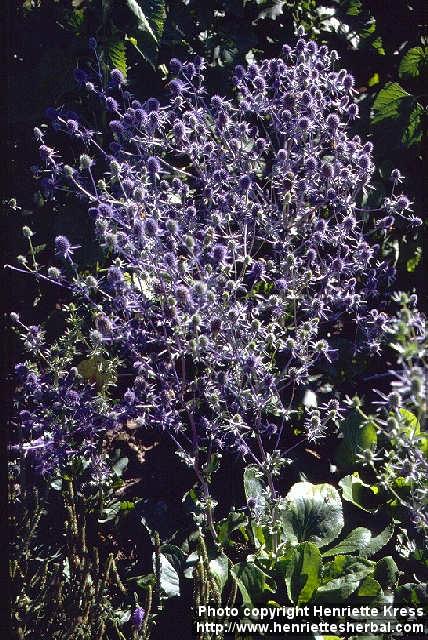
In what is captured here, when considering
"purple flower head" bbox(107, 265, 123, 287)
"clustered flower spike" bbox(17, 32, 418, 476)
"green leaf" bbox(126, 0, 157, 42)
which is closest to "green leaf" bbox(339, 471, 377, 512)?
"clustered flower spike" bbox(17, 32, 418, 476)

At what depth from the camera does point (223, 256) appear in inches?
86.6

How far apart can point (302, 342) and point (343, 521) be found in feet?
1.81

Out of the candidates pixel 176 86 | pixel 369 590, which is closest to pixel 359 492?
pixel 369 590

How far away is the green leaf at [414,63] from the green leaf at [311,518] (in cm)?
184

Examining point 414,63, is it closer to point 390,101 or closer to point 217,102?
point 390,101

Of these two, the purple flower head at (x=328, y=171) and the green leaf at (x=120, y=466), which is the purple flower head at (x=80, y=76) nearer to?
the purple flower head at (x=328, y=171)

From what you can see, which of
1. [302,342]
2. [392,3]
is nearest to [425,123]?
[392,3]

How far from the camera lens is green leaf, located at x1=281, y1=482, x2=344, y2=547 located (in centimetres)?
230

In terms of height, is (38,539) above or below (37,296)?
below

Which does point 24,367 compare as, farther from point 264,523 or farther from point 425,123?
point 425,123

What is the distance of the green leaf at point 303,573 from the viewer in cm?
208

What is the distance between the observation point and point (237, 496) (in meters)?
2.62

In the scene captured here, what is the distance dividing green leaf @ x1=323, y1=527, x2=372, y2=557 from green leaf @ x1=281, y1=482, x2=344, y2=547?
0.04 m

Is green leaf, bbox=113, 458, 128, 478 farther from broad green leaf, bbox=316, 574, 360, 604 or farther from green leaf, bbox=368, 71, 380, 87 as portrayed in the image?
green leaf, bbox=368, 71, 380, 87
